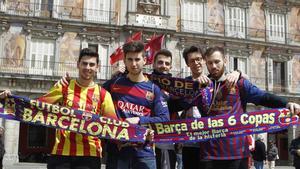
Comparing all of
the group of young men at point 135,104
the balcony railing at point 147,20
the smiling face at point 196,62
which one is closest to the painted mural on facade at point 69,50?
the balcony railing at point 147,20

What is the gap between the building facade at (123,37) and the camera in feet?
70.9

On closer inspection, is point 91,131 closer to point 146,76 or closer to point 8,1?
point 146,76

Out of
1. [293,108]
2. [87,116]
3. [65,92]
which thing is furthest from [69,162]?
[293,108]

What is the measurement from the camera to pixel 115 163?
13.9ft

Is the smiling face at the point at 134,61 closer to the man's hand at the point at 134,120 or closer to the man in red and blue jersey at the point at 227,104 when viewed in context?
the man's hand at the point at 134,120

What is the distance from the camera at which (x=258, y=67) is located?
26.7 m

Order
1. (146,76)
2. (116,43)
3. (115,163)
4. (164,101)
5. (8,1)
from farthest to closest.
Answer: (116,43), (8,1), (146,76), (164,101), (115,163)

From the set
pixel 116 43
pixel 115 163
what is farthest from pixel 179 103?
pixel 116 43

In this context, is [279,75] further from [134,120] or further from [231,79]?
[134,120]

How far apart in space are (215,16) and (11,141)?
48.2 feet

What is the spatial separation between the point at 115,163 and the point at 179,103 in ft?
3.84

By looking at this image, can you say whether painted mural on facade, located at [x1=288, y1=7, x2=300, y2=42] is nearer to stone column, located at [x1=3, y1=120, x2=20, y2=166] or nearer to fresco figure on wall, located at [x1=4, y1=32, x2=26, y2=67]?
fresco figure on wall, located at [x1=4, y1=32, x2=26, y2=67]

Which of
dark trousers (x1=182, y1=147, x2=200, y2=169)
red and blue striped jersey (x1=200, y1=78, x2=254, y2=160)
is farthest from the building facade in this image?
red and blue striped jersey (x1=200, y1=78, x2=254, y2=160)

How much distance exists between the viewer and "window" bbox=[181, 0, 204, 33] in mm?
25031
